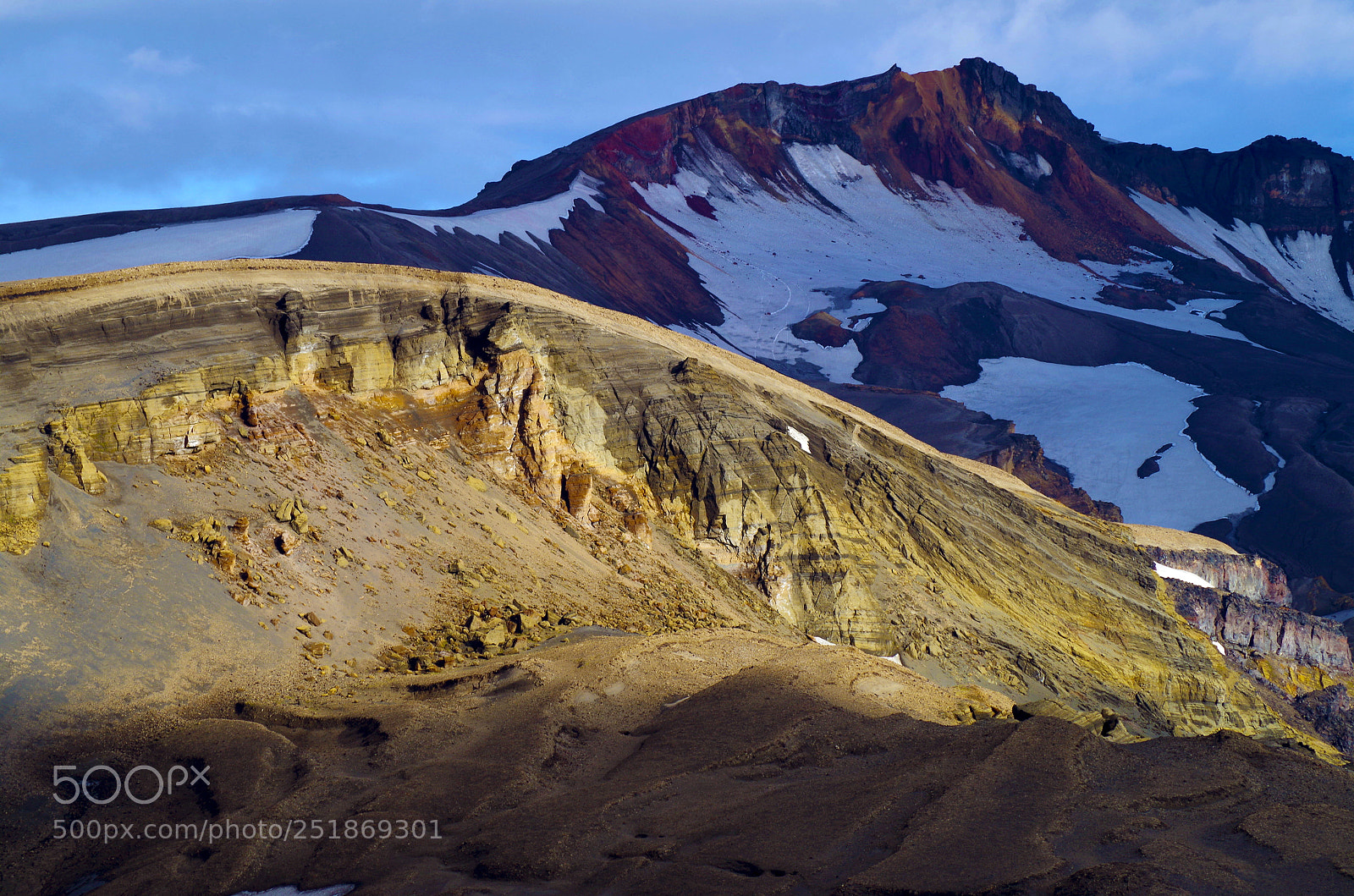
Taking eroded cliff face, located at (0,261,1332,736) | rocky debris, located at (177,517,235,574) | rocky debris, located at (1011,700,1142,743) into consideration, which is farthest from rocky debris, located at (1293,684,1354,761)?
rocky debris, located at (177,517,235,574)

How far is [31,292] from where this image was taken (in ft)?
61.3

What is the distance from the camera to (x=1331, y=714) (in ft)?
91.2

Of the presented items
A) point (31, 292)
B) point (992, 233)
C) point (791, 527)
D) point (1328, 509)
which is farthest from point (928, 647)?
point (992, 233)

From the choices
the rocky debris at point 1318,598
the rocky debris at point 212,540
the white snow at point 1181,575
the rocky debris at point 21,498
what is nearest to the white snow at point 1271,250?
the rocky debris at point 1318,598

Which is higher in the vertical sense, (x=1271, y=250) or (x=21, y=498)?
(x=1271, y=250)

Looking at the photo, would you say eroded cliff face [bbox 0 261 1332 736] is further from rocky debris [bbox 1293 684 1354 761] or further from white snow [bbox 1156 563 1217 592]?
white snow [bbox 1156 563 1217 592]

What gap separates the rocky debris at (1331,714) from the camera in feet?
89.2

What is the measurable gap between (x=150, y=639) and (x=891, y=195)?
305 ft

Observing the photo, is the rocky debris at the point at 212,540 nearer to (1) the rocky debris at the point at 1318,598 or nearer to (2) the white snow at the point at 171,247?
(2) the white snow at the point at 171,247

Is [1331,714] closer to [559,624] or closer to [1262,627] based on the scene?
[1262,627]

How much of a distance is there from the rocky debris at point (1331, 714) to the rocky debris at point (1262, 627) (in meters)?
1.70

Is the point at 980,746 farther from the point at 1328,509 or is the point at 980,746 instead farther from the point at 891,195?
the point at 891,195

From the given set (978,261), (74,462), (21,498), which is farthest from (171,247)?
(978,261)

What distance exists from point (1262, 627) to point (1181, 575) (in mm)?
2592
